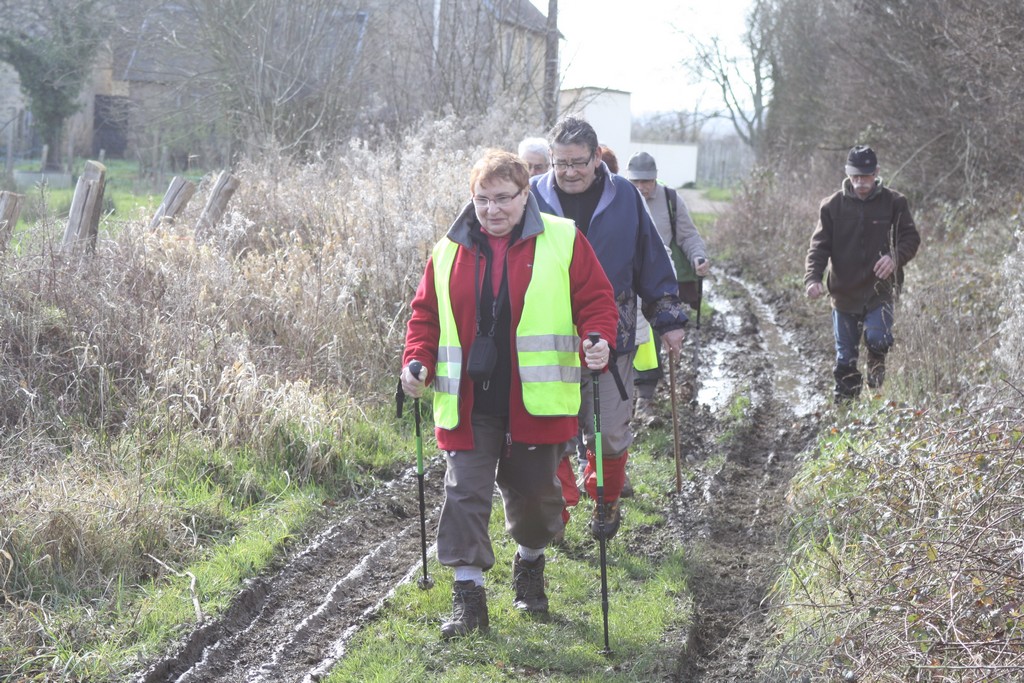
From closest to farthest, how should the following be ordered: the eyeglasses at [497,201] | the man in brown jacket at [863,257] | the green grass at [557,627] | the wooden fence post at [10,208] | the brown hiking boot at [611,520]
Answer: the green grass at [557,627]
the eyeglasses at [497,201]
the brown hiking boot at [611,520]
the wooden fence post at [10,208]
the man in brown jacket at [863,257]

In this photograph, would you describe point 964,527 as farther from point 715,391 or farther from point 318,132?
point 318,132

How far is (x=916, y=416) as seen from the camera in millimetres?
6219

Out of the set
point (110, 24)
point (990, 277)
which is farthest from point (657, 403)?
point (110, 24)

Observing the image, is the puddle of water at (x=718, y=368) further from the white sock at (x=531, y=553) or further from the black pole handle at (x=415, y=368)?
the black pole handle at (x=415, y=368)

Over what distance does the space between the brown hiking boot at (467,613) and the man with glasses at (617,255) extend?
1.10m

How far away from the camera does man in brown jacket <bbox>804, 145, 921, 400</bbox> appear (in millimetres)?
8938

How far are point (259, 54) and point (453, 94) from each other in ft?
14.9

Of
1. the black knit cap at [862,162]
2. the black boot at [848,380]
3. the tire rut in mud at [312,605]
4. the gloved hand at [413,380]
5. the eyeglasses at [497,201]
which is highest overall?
the black knit cap at [862,162]

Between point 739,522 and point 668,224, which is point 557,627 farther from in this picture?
point 668,224

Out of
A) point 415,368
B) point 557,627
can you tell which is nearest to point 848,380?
point 557,627

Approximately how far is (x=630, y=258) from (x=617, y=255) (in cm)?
8

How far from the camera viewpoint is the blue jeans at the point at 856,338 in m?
A: 9.05

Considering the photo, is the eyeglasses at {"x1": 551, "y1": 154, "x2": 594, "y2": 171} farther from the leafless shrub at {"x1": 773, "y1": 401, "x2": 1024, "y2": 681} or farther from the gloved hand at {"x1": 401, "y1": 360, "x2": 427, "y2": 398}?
the leafless shrub at {"x1": 773, "y1": 401, "x2": 1024, "y2": 681}

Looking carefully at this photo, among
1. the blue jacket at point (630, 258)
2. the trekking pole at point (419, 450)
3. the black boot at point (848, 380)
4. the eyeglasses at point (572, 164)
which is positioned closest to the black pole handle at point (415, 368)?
the trekking pole at point (419, 450)
